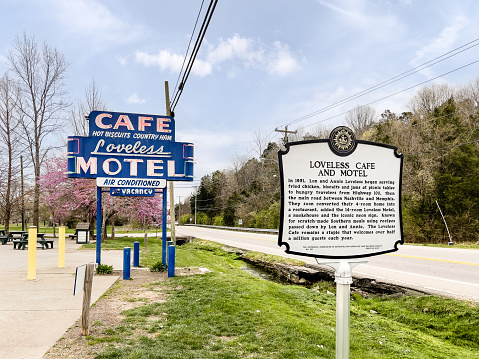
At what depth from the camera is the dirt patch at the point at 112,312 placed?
4.55 metres

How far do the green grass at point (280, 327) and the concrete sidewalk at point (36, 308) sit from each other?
2.68ft

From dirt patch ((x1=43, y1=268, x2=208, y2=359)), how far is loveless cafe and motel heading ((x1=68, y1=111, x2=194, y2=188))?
117 inches

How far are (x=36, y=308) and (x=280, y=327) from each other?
453 cm

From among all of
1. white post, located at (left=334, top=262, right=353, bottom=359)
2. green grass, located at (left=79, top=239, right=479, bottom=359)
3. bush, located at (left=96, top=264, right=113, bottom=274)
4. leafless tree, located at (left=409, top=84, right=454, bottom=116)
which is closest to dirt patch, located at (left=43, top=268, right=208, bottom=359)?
green grass, located at (left=79, top=239, right=479, bottom=359)

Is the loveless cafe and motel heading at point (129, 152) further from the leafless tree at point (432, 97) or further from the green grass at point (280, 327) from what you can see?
the leafless tree at point (432, 97)

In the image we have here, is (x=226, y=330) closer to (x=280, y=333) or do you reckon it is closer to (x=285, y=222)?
(x=280, y=333)

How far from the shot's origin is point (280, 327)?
5.40 metres

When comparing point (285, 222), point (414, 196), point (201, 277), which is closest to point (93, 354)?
point (285, 222)

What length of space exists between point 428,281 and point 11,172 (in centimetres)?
2998

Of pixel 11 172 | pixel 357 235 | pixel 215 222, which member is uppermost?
pixel 11 172

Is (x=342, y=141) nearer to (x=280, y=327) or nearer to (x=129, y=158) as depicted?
(x=280, y=327)

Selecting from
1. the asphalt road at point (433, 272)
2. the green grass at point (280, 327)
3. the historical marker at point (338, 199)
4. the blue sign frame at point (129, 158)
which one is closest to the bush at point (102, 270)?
the blue sign frame at point (129, 158)

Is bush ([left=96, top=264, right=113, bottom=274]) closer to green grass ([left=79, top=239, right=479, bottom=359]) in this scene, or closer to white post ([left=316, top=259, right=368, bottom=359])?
green grass ([left=79, top=239, right=479, bottom=359])

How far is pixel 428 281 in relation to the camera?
9117mm
